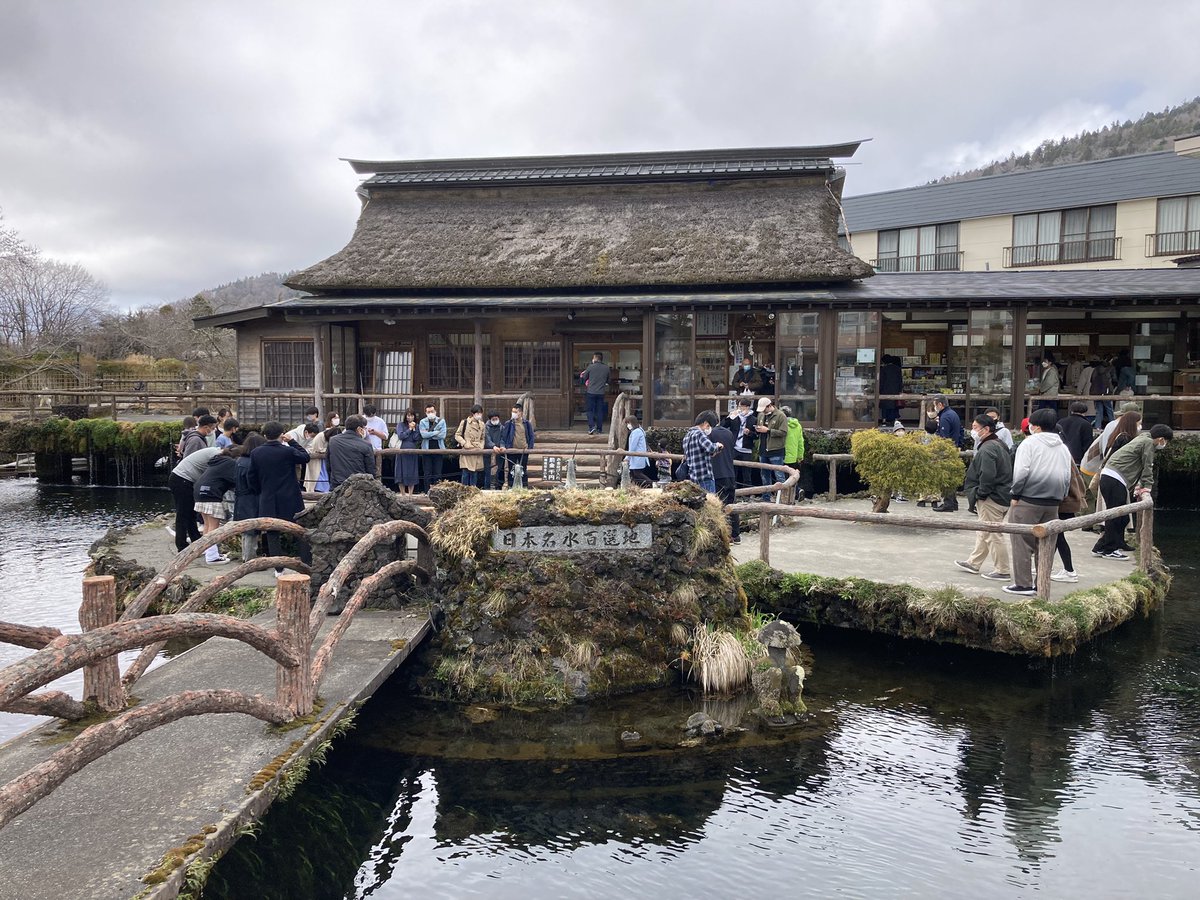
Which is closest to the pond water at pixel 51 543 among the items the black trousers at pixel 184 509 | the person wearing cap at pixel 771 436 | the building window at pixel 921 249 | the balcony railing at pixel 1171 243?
the black trousers at pixel 184 509

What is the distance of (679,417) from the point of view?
1895 cm

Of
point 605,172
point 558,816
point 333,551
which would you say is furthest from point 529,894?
point 605,172

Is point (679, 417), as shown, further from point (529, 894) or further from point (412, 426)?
point (529, 894)

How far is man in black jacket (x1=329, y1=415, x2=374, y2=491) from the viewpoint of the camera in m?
9.75

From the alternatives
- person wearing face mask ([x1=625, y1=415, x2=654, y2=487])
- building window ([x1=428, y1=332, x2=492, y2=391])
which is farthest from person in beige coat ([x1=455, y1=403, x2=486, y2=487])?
building window ([x1=428, y1=332, x2=492, y2=391])

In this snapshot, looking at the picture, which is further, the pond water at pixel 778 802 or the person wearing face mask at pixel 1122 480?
the person wearing face mask at pixel 1122 480

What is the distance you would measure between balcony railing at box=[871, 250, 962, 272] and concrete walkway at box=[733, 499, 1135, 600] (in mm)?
27936

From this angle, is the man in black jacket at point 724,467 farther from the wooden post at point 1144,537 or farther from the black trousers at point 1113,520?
the black trousers at point 1113,520

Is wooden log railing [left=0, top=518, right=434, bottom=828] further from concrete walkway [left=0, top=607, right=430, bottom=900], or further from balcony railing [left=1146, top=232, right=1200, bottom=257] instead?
balcony railing [left=1146, top=232, right=1200, bottom=257]

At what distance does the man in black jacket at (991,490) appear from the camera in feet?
29.0

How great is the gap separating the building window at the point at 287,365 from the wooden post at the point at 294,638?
17200 millimetres

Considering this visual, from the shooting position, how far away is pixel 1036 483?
323 inches

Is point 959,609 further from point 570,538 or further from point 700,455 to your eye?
point 570,538

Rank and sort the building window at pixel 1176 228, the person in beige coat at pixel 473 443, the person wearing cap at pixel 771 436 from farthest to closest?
the building window at pixel 1176 228
the person in beige coat at pixel 473 443
the person wearing cap at pixel 771 436
